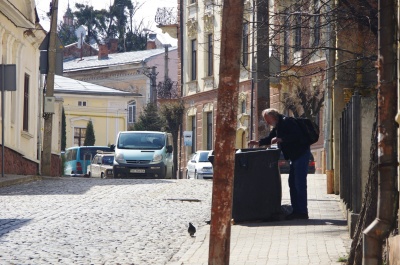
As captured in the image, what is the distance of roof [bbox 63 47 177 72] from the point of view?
84.2 m

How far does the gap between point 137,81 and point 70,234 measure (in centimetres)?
7049

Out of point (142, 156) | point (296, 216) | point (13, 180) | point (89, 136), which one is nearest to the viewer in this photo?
point (296, 216)

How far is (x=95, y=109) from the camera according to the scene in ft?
265

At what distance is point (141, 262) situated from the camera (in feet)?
36.7

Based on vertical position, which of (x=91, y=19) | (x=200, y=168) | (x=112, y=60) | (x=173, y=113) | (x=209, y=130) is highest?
(x=91, y=19)

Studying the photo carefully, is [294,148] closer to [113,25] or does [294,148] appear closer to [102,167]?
[102,167]

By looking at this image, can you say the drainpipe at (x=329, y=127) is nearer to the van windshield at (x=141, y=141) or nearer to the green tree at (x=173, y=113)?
the van windshield at (x=141, y=141)

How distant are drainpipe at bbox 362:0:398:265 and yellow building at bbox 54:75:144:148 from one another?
7015cm

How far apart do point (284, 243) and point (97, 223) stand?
3572mm

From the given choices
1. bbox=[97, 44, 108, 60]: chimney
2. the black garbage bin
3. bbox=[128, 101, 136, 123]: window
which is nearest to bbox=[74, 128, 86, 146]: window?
bbox=[128, 101, 136, 123]: window

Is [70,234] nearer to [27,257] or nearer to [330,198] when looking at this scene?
[27,257]

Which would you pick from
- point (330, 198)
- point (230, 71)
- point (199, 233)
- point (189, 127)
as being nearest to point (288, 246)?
point (199, 233)

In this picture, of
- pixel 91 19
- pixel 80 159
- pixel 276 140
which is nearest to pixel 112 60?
pixel 91 19

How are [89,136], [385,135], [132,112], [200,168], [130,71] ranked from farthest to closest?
[130,71] < [132,112] < [89,136] < [200,168] < [385,135]
